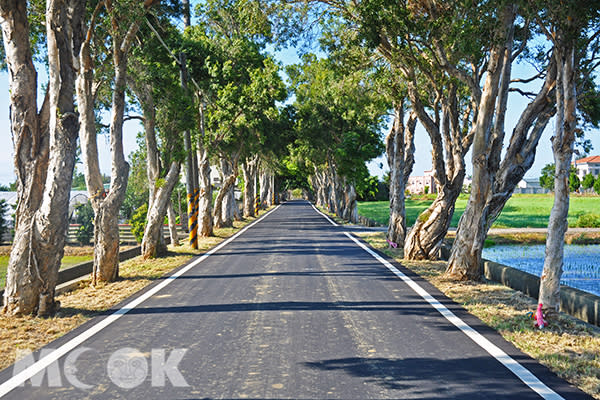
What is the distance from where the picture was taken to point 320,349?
5945 millimetres

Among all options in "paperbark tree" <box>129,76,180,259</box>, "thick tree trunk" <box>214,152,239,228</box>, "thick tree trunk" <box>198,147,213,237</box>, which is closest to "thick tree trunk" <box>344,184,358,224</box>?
"thick tree trunk" <box>214,152,239,228</box>

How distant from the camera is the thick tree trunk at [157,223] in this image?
1499cm

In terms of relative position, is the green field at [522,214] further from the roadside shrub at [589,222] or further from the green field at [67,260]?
the green field at [67,260]

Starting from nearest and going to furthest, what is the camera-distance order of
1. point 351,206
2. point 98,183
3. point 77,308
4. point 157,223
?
1. point 77,308
2. point 98,183
3. point 157,223
4. point 351,206

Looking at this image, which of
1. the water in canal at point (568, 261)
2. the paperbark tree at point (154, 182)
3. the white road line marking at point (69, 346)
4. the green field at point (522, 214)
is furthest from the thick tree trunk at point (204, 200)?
the green field at point (522, 214)

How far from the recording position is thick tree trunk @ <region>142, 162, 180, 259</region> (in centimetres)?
1499

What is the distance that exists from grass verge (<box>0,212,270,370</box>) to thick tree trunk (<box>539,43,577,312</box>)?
6625 millimetres

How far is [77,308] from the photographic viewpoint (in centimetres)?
826

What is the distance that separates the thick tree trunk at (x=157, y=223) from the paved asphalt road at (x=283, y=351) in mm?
5321

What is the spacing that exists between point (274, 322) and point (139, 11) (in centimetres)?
805

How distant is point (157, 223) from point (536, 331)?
11129mm

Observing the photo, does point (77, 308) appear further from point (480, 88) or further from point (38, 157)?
point (480, 88)

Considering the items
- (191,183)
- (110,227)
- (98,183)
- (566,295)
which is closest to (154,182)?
(191,183)

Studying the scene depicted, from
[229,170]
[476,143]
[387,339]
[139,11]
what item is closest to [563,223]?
[387,339]
